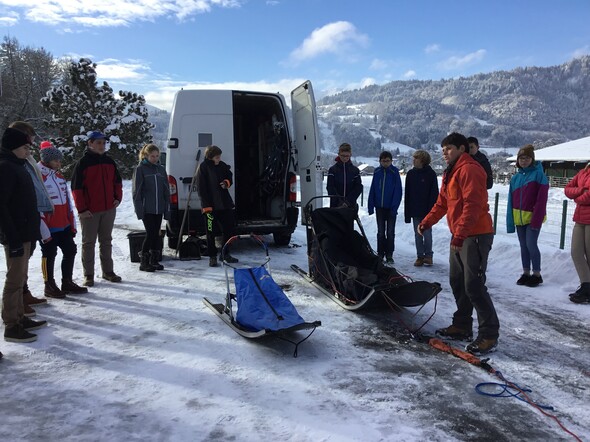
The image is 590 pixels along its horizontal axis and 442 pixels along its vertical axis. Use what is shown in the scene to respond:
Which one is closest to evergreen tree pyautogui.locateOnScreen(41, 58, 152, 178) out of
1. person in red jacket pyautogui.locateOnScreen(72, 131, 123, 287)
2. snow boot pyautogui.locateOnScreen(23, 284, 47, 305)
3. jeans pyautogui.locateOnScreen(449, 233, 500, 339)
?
person in red jacket pyautogui.locateOnScreen(72, 131, 123, 287)

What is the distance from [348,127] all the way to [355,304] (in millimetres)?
162237

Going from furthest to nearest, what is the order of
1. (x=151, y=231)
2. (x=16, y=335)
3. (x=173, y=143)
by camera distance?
(x=173, y=143)
(x=151, y=231)
(x=16, y=335)

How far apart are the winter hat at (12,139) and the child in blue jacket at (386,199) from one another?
4.81 m

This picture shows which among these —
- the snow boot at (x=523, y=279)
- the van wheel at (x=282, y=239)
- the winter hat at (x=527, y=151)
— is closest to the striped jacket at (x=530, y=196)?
the winter hat at (x=527, y=151)

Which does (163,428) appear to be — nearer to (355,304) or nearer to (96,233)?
(355,304)

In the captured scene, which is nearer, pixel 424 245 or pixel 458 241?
pixel 458 241

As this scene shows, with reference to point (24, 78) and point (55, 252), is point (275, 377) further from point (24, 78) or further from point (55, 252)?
point (24, 78)

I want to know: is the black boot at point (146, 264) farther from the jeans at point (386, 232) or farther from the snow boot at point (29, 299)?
the jeans at point (386, 232)

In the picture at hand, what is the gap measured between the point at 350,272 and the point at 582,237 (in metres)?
2.81

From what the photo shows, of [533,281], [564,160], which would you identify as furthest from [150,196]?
[564,160]

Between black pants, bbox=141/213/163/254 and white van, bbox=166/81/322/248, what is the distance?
59 centimetres

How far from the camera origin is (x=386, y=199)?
6832 mm

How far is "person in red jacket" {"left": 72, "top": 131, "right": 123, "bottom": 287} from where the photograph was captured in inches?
205

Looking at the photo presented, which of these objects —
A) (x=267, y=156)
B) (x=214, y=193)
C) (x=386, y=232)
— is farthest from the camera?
(x=267, y=156)
